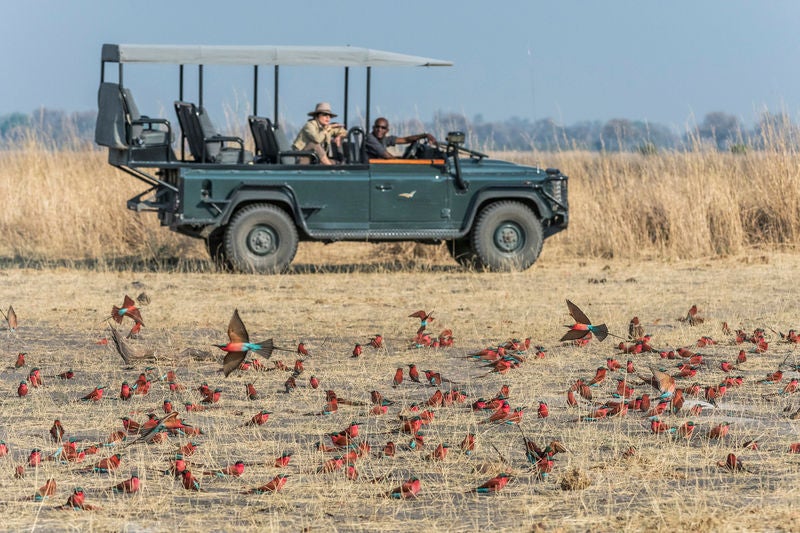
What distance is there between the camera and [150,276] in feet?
49.1

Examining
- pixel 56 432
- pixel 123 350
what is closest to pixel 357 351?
pixel 123 350

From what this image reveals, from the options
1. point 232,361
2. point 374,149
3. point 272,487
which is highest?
point 374,149

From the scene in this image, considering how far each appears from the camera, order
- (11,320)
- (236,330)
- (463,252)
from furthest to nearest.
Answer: (463,252), (11,320), (236,330)

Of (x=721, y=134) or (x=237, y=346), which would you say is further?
(x=721, y=134)

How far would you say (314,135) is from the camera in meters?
15.2

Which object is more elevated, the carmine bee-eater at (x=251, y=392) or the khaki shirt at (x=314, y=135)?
the khaki shirt at (x=314, y=135)

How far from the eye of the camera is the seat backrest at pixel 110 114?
14.4m

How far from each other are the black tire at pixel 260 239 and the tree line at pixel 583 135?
3.57 m

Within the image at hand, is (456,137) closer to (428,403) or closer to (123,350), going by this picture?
(123,350)

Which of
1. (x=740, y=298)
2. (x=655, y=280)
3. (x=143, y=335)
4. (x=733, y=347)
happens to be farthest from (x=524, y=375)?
(x=655, y=280)

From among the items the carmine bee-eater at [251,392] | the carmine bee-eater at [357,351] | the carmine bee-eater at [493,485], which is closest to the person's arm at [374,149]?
the carmine bee-eater at [357,351]

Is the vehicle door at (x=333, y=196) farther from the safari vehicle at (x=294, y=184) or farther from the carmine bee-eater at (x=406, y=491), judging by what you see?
the carmine bee-eater at (x=406, y=491)

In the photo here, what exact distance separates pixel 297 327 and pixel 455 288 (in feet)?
10.7

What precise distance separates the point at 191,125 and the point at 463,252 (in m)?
3.44
